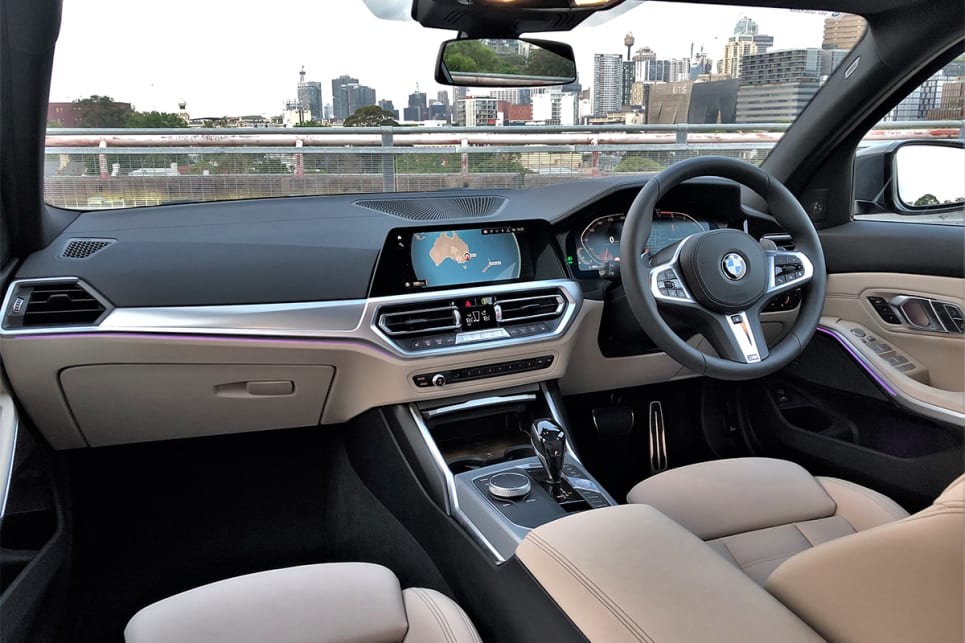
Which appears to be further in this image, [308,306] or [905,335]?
[905,335]

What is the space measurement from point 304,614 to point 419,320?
1014mm

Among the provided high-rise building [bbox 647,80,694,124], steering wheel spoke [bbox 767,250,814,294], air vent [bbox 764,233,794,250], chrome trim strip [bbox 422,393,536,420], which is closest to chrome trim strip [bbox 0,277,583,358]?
chrome trim strip [bbox 422,393,536,420]

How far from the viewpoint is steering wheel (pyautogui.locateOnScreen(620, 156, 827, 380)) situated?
184 cm

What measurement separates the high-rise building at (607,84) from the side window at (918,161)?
99 centimetres

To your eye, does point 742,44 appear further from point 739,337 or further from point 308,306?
point 308,306

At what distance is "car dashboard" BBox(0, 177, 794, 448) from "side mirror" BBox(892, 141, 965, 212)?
0.71 meters

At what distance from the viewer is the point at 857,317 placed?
102 inches

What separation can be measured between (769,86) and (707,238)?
55.8 inches

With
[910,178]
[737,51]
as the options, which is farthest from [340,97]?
[910,178]

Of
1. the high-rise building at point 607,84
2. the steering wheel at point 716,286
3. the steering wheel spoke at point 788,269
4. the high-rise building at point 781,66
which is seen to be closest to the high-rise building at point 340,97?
the high-rise building at point 607,84

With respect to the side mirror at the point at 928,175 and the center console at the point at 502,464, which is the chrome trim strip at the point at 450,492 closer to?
the center console at the point at 502,464

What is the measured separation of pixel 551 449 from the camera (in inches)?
74.6

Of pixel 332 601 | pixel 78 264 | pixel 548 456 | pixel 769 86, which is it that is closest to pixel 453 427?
pixel 548 456

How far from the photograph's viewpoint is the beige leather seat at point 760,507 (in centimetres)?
163
